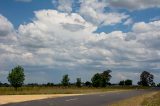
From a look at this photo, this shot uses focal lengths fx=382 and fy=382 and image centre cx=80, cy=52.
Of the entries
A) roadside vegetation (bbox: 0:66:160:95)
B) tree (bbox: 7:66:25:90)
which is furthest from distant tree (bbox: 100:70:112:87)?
tree (bbox: 7:66:25:90)

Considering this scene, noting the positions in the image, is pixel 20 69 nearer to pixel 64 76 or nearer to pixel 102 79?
pixel 64 76

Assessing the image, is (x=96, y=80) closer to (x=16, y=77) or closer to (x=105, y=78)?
(x=105, y=78)

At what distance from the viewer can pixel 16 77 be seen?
83.2 m

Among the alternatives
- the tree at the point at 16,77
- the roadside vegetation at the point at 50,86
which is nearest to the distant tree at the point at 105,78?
the roadside vegetation at the point at 50,86

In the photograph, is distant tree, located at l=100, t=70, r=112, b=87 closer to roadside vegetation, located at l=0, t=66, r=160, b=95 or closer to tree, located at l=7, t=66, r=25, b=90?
roadside vegetation, located at l=0, t=66, r=160, b=95

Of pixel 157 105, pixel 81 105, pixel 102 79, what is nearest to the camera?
pixel 157 105

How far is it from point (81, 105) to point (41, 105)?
3.03 meters

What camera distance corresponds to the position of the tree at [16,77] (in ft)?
273

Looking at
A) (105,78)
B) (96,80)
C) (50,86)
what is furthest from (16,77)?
(105,78)

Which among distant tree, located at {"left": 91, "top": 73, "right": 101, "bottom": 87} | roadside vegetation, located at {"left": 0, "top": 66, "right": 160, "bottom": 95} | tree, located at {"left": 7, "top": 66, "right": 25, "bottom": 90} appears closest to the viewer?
roadside vegetation, located at {"left": 0, "top": 66, "right": 160, "bottom": 95}

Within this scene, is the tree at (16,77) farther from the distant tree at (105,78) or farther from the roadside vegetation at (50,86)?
the distant tree at (105,78)

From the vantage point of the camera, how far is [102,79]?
163 meters

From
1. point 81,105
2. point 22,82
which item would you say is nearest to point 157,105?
point 81,105

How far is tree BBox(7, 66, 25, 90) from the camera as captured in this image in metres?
83.3
